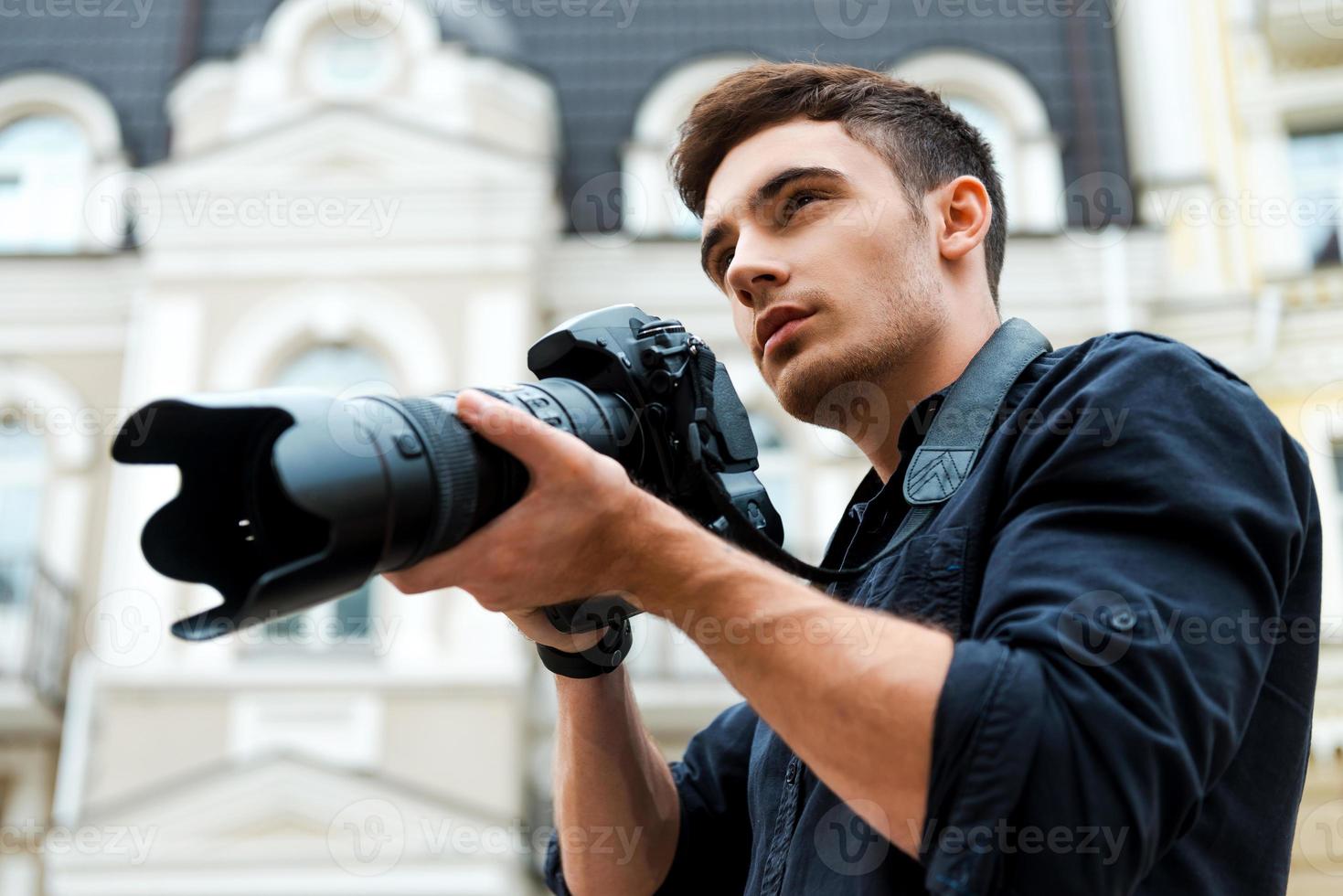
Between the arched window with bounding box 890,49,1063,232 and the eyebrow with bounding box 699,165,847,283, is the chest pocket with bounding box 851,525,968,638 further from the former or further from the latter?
the arched window with bounding box 890,49,1063,232

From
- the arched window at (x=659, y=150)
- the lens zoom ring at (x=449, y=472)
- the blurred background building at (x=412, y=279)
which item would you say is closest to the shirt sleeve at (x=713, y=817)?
the lens zoom ring at (x=449, y=472)

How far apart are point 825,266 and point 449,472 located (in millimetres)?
697

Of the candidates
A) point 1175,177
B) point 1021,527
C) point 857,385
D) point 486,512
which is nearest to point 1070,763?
point 1021,527

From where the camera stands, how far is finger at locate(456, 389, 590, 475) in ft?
4.15

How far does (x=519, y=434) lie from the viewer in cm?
127

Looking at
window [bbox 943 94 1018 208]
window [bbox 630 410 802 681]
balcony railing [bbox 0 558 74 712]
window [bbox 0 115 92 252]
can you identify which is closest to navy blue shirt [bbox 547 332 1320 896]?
window [bbox 630 410 802 681]

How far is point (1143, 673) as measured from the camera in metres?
1.20

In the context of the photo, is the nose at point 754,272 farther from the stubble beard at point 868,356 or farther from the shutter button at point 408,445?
the shutter button at point 408,445

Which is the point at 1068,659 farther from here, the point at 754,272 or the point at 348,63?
the point at 348,63

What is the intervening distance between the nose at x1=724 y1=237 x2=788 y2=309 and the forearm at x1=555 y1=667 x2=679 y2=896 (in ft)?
1.65

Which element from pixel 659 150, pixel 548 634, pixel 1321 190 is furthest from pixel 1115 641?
pixel 1321 190

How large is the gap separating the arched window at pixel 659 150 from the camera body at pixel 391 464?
9.13 meters

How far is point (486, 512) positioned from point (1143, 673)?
0.58m

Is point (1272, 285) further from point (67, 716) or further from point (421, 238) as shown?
point (67, 716)
